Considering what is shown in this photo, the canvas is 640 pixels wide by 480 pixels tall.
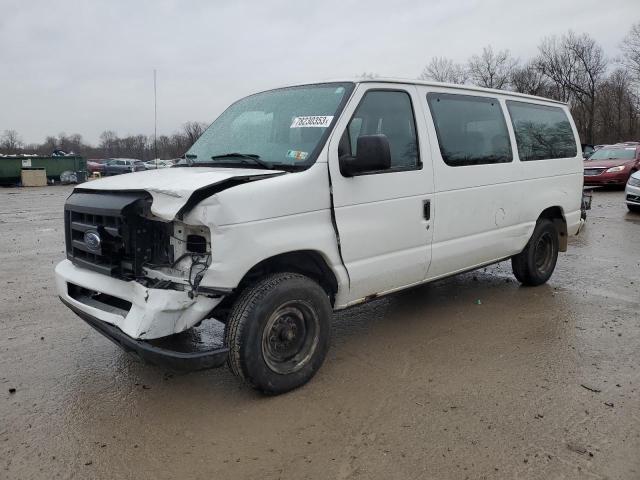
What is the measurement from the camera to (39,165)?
2948cm

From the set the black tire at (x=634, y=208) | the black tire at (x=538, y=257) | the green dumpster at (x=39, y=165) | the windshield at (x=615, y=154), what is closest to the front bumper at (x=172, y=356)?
the black tire at (x=538, y=257)

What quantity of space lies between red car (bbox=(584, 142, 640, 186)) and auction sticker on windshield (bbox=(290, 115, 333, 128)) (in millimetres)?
17533

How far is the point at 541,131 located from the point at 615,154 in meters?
15.9

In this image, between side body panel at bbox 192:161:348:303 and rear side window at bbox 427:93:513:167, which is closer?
side body panel at bbox 192:161:348:303

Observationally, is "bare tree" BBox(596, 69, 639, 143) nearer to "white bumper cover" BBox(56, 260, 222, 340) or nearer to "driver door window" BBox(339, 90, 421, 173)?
"driver door window" BBox(339, 90, 421, 173)

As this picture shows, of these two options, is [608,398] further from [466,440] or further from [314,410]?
[314,410]

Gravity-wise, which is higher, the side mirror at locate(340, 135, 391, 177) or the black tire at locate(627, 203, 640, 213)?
the side mirror at locate(340, 135, 391, 177)

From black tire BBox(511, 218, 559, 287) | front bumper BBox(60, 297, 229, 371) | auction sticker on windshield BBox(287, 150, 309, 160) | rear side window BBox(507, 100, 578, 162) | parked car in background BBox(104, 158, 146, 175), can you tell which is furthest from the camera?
parked car in background BBox(104, 158, 146, 175)

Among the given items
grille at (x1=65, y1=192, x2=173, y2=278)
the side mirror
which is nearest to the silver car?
the side mirror

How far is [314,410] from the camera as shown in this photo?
3.32m

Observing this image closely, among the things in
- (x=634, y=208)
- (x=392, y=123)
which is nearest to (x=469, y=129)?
(x=392, y=123)

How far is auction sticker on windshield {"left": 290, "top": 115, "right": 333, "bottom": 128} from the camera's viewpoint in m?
3.71

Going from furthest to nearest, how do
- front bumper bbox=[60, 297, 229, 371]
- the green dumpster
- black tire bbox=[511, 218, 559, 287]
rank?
the green dumpster → black tire bbox=[511, 218, 559, 287] → front bumper bbox=[60, 297, 229, 371]

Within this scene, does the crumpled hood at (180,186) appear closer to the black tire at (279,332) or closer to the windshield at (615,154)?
the black tire at (279,332)
